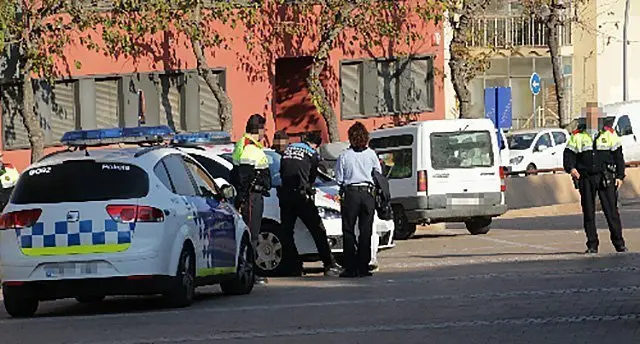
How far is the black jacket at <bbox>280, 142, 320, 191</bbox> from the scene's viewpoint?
59.1 feet

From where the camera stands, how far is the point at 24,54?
33.9 meters

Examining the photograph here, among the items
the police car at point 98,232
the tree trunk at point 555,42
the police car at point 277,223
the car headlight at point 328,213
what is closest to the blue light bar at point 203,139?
the police car at point 277,223

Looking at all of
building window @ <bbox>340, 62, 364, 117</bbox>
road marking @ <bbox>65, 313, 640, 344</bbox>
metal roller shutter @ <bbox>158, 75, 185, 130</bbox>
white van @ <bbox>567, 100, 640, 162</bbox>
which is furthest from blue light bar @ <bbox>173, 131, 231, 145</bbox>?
white van @ <bbox>567, 100, 640, 162</bbox>

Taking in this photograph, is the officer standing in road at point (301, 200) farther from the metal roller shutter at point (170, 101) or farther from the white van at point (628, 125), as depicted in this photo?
the white van at point (628, 125)

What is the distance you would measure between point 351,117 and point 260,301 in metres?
25.9

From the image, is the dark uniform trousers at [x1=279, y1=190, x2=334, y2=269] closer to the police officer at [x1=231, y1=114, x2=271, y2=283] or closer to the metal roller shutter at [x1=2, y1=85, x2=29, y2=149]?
the police officer at [x1=231, y1=114, x2=271, y2=283]

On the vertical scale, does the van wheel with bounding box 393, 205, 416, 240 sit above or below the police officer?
below

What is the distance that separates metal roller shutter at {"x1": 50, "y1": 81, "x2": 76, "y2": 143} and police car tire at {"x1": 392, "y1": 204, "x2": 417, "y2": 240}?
1401cm

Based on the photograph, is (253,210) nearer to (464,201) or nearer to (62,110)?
(464,201)

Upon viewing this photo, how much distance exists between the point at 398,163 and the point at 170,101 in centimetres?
1444

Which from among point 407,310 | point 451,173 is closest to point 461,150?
point 451,173

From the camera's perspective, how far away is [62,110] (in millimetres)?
37875

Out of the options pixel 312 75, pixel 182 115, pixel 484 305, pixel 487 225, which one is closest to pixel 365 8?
pixel 312 75

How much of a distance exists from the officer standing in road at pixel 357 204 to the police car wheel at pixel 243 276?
5.84 ft
